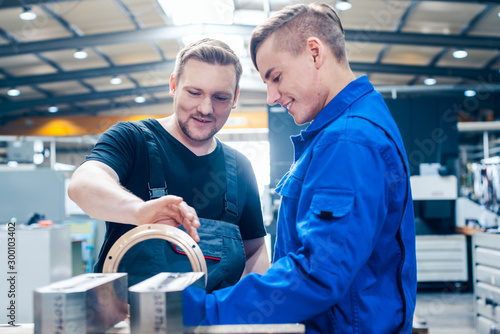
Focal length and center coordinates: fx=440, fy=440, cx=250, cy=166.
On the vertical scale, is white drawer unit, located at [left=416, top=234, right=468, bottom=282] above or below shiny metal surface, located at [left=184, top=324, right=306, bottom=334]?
below

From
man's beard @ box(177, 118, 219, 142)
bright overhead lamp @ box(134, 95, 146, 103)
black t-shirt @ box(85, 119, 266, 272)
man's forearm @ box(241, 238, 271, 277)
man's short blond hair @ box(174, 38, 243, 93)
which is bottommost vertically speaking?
man's forearm @ box(241, 238, 271, 277)

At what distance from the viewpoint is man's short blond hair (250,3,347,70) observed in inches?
39.3

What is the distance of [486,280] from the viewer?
162 inches

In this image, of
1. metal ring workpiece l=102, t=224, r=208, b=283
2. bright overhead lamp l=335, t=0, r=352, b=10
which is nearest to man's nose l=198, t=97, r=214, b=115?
metal ring workpiece l=102, t=224, r=208, b=283

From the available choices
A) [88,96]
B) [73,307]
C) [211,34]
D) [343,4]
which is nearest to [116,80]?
[88,96]

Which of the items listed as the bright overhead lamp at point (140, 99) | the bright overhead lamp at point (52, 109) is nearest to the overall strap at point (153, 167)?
the bright overhead lamp at point (140, 99)

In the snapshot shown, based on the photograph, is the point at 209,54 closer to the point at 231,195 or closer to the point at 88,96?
the point at 231,195

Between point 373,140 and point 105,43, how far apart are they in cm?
811

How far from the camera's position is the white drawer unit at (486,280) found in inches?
155

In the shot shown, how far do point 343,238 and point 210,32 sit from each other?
7.62 metres

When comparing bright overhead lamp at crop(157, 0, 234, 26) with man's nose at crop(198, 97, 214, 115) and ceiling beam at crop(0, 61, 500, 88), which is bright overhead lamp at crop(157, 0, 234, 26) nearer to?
ceiling beam at crop(0, 61, 500, 88)

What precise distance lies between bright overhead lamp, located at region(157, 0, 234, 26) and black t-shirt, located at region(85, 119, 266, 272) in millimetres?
5200

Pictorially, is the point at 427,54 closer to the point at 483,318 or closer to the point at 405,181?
the point at 483,318

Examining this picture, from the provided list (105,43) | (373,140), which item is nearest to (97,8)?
(105,43)
